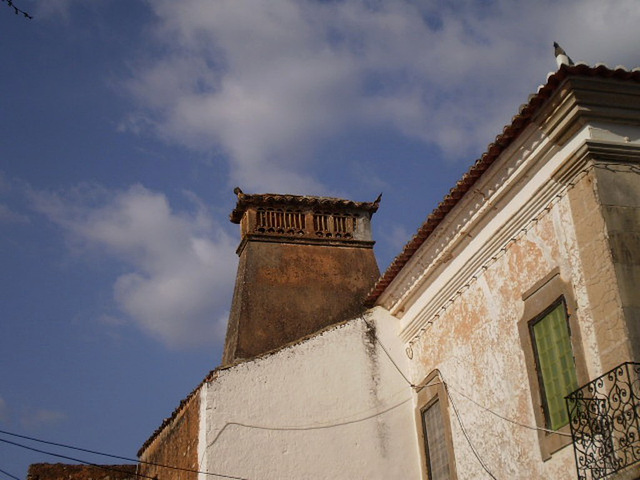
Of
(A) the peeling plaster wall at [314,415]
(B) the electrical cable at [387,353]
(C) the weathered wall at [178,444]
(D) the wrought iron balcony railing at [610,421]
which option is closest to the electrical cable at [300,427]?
(A) the peeling plaster wall at [314,415]

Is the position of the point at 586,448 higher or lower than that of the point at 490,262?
lower

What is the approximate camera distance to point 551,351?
9.22m

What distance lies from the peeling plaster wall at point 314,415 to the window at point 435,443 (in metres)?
0.24

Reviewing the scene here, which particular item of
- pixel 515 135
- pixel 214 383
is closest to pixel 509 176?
pixel 515 135

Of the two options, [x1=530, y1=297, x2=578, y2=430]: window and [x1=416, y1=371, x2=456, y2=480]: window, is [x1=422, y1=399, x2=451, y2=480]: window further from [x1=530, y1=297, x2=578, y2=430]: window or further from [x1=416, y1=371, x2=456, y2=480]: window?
[x1=530, y1=297, x2=578, y2=430]: window

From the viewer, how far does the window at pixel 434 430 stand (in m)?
11.5

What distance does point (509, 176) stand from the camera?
9.86 m

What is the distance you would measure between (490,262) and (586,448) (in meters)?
3.23

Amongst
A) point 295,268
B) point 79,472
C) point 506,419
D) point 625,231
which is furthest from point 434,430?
point 79,472

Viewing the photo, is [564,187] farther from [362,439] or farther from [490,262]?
[362,439]

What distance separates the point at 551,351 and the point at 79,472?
10.0 m

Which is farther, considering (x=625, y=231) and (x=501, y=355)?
(x=501, y=355)

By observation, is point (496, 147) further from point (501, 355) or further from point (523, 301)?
point (501, 355)

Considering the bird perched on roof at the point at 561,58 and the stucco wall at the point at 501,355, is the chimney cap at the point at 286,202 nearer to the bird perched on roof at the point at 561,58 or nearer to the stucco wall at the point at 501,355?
the stucco wall at the point at 501,355
